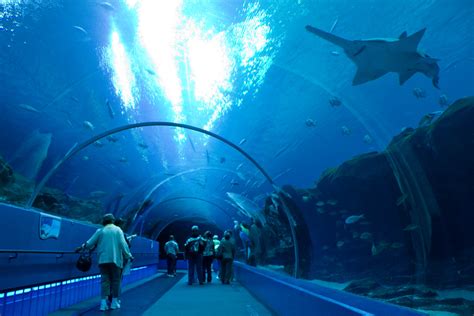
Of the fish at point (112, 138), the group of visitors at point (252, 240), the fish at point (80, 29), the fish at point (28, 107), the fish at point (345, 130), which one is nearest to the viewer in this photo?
the fish at point (80, 29)

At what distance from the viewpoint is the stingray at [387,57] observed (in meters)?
6.76

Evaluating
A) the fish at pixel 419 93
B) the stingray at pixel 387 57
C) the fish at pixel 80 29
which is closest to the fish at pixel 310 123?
the stingray at pixel 387 57

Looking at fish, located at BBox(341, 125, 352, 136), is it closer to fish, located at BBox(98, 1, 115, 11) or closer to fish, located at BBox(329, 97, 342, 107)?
fish, located at BBox(329, 97, 342, 107)

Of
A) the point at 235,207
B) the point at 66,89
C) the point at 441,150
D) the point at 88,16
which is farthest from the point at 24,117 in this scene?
the point at 235,207

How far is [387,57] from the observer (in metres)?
7.00

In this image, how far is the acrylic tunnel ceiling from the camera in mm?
6961

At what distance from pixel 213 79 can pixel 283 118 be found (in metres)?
1.91

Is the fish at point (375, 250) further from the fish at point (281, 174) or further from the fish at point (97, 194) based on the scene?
the fish at point (97, 194)

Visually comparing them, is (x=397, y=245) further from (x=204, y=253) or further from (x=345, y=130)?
(x=204, y=253)

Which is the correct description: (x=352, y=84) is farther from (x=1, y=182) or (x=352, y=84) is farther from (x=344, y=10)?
(x=1, y=182)

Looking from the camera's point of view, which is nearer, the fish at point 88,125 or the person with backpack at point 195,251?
the fish at point 88,125

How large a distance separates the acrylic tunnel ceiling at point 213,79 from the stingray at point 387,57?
4.6 inches

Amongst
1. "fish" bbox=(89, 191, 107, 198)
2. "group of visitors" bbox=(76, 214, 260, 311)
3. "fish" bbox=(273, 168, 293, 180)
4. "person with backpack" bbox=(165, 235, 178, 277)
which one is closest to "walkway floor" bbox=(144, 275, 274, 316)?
"group of visitors" bbox=(76, 214, 260, 311)

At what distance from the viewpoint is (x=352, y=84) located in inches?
313
